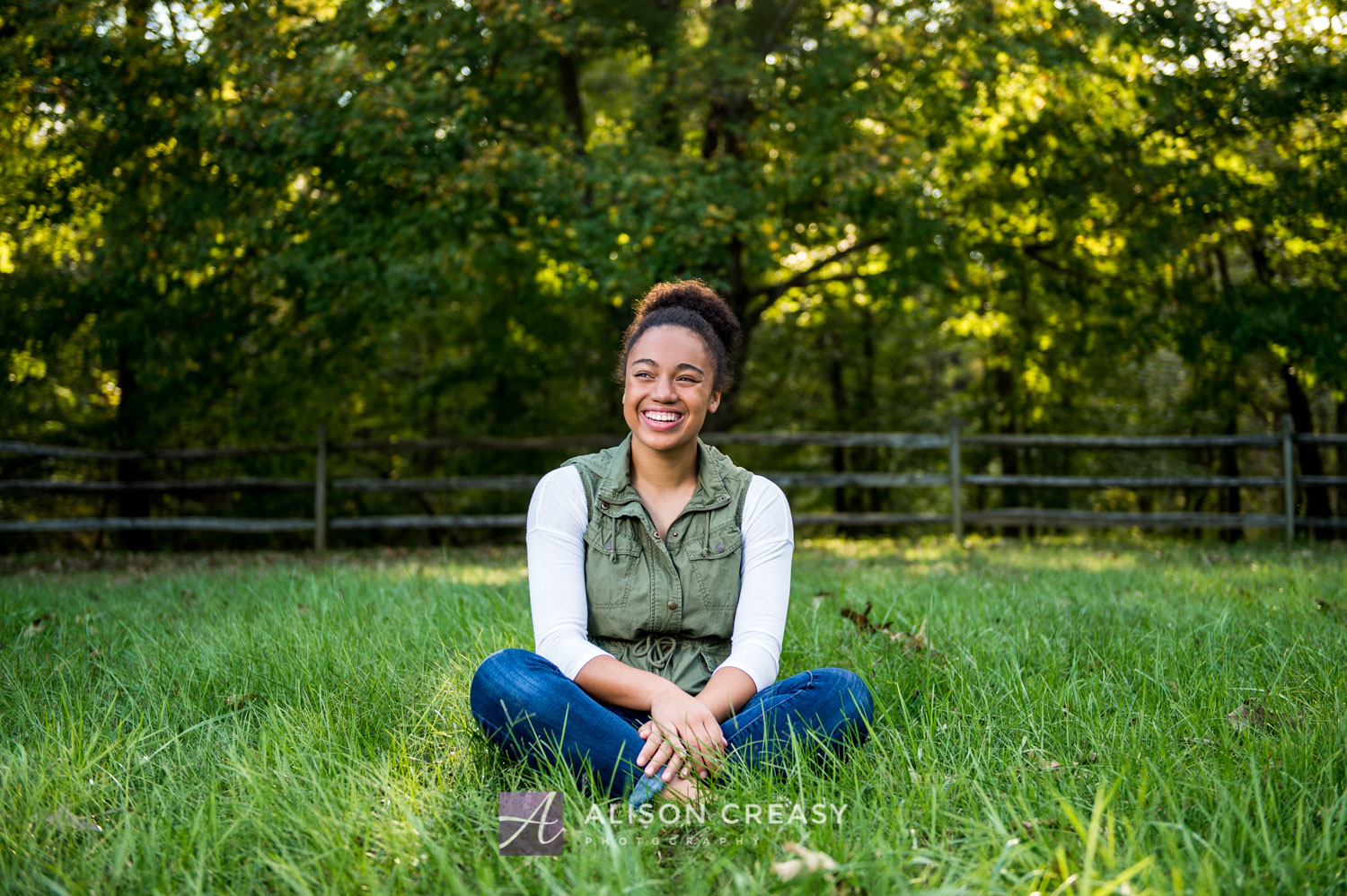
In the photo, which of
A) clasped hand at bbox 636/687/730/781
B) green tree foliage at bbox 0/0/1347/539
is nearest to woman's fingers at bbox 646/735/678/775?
clasped hand at bbox 636/687/730/781

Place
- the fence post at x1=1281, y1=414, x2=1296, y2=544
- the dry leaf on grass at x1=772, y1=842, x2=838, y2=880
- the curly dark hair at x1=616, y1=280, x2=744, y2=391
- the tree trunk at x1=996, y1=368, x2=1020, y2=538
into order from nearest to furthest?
the dry leaf on grass at x1=772, y1=842, x2=838, y2=880
the curly dark hair at x1=616, y1=280, x2=744, y2=391
the fence post at x1=1281, y1=414, x2=1296, y2=544
the tree trunk at x1=996, y1=368, x2=1020, y2=538

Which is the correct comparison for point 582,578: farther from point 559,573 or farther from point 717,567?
point 717,567

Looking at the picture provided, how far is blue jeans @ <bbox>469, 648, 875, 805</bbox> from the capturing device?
85.0 inches

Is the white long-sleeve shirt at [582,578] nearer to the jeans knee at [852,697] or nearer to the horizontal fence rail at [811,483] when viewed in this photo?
the jeans knee at [852,697]

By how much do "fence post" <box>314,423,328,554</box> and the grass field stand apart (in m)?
6.00

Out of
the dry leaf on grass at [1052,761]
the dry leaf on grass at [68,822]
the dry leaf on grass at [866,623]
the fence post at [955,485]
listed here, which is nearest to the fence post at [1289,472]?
the fence post at [955,485]

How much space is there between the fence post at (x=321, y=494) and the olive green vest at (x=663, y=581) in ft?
27.3

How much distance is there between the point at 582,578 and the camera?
2.47 m

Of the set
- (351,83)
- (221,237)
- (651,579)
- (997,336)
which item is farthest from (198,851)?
(997,336)

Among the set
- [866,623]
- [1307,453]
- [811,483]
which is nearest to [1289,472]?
[1307,453]

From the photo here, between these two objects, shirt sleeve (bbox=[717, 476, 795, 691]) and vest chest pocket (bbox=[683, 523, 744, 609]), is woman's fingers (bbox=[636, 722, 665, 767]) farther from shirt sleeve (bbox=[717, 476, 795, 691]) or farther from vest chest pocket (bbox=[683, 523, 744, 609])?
vest chest pocket (bbox=[683, 523, 744, 609])

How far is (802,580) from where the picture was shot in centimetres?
564

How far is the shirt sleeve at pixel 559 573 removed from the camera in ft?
7.66

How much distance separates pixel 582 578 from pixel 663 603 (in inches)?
9.0
